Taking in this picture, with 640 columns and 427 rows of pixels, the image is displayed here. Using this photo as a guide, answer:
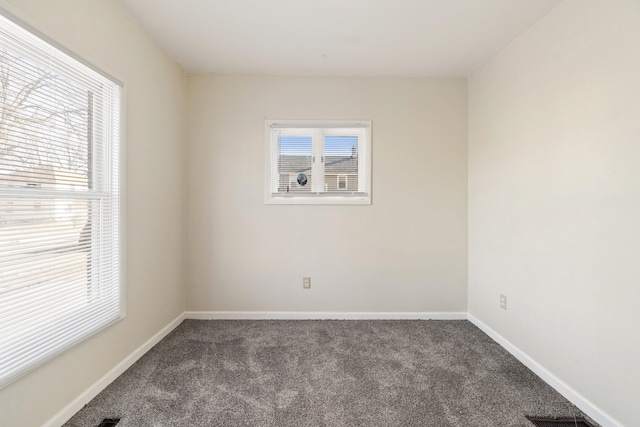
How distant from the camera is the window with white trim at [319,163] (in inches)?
114

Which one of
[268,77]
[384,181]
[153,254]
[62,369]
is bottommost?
[62,369]

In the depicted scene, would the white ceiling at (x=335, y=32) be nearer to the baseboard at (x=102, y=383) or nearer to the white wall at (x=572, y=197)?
the white wall at (x=572, y=197)

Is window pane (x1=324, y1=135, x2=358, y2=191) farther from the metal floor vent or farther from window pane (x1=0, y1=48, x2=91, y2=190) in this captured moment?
the metal floor vent

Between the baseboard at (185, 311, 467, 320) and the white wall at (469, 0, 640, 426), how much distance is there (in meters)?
0.50

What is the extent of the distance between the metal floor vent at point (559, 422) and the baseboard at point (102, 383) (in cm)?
255

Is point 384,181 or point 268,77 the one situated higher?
point 268,77

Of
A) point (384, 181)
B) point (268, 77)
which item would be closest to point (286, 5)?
point (268, 77)

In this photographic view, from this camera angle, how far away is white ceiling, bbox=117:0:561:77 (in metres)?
1.87

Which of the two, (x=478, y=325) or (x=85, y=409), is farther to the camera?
(x=478, y=325)

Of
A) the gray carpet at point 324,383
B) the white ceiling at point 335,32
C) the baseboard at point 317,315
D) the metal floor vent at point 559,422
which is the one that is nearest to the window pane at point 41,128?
the white ceiling at point 335,32

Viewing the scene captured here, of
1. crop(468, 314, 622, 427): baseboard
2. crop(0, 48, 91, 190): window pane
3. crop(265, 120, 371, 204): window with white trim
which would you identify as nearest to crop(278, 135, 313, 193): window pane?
crop(265, 120, 371, 204): window with white trim

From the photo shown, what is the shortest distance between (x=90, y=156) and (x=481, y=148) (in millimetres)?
3133

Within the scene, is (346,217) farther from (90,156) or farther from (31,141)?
(31,141)

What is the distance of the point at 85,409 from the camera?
5.23 feet
